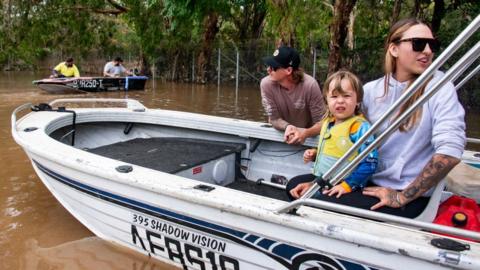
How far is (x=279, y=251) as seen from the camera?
2504 mm

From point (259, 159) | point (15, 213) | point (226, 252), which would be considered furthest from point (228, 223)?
point (15, 213)

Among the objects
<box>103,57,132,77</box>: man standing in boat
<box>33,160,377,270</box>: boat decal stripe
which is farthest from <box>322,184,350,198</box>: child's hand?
<box>103,57,132,77</box>: man standing in boat

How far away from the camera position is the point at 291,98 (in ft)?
13.2

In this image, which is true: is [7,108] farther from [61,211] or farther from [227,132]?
[227,132]

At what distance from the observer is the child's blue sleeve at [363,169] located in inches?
101

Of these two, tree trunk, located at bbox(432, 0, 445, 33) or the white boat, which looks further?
tree trunk, located at bbox(432, 0, 445, 33)

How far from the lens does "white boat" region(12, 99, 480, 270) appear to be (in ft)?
7.14

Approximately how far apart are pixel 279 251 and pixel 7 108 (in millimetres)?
11581

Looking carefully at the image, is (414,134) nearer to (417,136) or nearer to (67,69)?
(417,136)

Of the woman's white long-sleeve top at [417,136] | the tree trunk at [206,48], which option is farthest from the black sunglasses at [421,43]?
the tree trunk at [206,48]

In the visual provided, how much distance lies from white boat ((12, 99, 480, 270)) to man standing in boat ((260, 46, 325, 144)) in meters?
0.24

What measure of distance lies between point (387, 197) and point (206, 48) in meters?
19.2

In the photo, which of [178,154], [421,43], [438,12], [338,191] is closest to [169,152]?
[178,154]

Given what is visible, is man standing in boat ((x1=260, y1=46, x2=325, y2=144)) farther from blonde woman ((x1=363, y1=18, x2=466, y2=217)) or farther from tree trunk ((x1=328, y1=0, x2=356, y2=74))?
tree trunk ((x1=328, y1=0, x2=356, y2=74))
